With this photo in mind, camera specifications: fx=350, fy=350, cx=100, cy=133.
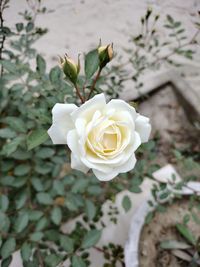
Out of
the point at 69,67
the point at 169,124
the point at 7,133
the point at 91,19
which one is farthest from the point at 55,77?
the point at 169,124

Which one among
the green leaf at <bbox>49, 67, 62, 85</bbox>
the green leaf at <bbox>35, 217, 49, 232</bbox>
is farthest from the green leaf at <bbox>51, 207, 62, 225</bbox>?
the green leaf at <bbox>49, 67, 62, 85</bbox>

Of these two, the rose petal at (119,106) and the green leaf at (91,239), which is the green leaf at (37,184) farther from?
the rose petal at (119,106)

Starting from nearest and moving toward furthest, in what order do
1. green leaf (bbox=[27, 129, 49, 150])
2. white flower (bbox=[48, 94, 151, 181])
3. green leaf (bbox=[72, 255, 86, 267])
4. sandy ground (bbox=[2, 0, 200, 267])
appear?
white flower (bbox=[48, 94, 151, 181])
green leaf (bbox=[27, 129, 49, 150])
green leaf (bbox=[72, 255, 86, 267])
sandy ground (bbox=[2, 0, 200, 267])

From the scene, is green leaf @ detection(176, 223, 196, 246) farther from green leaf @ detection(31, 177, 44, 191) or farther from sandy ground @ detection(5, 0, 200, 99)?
sandy ground @ detection(5, 0, 200, 99)

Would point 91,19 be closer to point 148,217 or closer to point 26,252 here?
point 148,217

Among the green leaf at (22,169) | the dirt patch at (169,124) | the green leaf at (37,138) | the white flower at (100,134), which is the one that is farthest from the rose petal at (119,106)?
the dirt patch at (169,124)

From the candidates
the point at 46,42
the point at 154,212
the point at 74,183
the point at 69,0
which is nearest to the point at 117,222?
the point at 154,212
